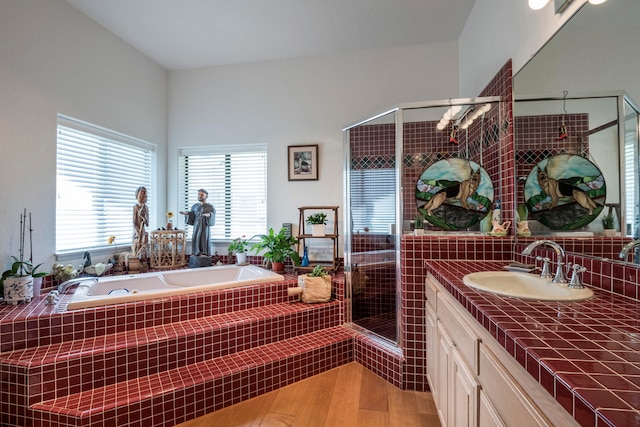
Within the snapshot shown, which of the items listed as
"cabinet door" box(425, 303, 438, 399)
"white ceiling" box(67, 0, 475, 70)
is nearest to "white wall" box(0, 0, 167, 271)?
"white ceiling" box(67, 0, 475, 70)

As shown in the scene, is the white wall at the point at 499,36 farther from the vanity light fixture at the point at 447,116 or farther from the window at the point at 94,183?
the window at the point at 94,183

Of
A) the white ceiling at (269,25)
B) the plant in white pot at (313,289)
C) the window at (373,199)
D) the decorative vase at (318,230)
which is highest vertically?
the white ceiling at (269,25)

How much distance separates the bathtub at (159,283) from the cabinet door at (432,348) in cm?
126

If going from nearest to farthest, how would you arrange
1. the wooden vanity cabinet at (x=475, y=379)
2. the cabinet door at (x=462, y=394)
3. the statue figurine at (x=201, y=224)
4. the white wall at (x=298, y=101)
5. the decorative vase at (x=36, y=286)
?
the wooden vanity cabinet at (x=475, y=379) < the cabinet door at (x=462, y=394) < the decorative vase at (x=36, y=286) < the white wall at (x=298, y=101) < the statue figurine at (x=201, y=224)

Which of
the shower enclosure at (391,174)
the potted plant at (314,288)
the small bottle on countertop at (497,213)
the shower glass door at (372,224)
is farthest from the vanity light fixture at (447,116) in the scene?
the potted plant at (314,288)

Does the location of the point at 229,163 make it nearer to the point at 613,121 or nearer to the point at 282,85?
the point at 282,85

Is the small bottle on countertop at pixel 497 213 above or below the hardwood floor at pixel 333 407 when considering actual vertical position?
above

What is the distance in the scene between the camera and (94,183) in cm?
277

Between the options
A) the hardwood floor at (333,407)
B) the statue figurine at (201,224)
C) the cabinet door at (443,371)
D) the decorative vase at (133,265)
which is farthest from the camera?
the statue figurine at (201,224)

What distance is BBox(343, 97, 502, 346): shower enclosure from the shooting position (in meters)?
2.07

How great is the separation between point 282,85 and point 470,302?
2.98 meters

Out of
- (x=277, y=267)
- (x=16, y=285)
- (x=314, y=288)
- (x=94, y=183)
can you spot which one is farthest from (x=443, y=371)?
(x=94, y=183)

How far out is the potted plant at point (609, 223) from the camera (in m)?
1.15

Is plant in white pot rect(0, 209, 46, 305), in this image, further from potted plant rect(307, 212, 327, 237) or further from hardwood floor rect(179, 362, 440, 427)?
potted plant rect(307, 212, 327, 237)
